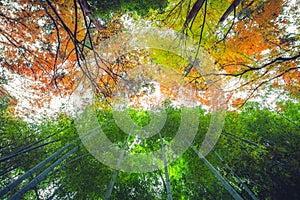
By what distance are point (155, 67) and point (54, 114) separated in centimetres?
490

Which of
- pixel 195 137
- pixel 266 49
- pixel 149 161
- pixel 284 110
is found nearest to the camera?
pixel 266 49

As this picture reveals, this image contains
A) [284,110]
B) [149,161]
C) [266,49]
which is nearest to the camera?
[266,49]

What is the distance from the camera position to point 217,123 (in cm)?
608

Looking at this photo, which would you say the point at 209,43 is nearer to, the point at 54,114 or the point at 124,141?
the point at 124,141

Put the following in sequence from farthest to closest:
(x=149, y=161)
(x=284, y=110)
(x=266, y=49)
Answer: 1. (x=149, y=161)
2. (x=284, y=110)
3. (x=266, y=49)

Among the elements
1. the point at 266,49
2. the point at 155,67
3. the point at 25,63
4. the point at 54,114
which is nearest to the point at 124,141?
the point at 54,114

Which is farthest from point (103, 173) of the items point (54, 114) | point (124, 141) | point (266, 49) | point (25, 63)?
point (266, 49)

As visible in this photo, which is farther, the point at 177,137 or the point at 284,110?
the point at 177,137

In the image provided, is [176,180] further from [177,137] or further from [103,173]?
[103,173]

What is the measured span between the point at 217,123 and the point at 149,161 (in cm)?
405

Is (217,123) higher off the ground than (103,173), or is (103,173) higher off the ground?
(217,123)

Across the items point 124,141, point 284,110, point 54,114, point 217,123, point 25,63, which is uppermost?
point 284,110

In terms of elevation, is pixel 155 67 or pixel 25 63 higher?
pixel 155 67

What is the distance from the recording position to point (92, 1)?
13.9ft
